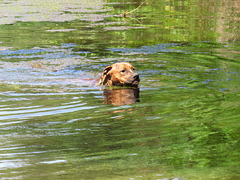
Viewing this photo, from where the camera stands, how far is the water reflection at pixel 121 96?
7.89 m

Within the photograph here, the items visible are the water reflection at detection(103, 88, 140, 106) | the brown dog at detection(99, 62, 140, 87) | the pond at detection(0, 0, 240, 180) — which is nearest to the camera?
the pond at detection(0, 0, 240, 180)

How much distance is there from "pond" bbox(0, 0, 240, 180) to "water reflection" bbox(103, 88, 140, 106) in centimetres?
2

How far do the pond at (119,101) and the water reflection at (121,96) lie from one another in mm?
20

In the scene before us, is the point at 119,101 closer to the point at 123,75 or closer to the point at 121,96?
the point at 121,96

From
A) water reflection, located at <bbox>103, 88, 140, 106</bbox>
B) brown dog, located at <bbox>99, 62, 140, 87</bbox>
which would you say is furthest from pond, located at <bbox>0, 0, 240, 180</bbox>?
brown dog, located at <bbox>99, 62, 140, 87</bbox>

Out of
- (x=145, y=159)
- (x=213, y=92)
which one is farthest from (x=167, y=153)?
(x=213, y=92)

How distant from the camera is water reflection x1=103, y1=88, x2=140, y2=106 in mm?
7891

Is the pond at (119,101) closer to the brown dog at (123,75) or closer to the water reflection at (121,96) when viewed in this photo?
the water reflection at (121,96)

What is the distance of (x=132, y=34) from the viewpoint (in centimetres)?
1664

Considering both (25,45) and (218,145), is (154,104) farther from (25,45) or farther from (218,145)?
(25,45)

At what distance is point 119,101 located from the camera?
7.97 meters

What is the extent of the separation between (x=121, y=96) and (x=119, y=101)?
0.50 meters

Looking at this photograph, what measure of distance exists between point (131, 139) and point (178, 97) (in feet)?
9.62

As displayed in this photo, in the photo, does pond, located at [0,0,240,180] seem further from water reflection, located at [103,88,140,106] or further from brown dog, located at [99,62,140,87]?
brown dog, located at [99,62,140,87]
